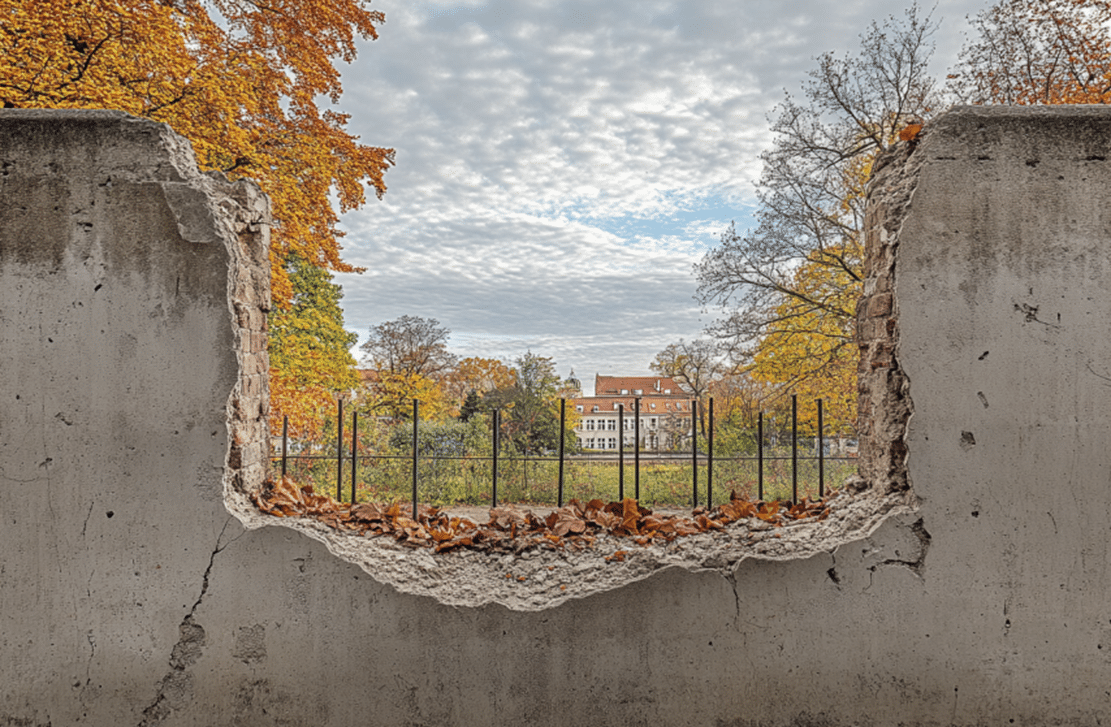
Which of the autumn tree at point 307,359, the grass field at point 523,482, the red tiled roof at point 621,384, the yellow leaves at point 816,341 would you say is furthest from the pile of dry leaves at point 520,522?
the red tiled roof at point 621,384

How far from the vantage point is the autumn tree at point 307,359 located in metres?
7.84

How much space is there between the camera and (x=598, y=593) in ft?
7.64

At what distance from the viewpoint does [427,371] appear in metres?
19.1

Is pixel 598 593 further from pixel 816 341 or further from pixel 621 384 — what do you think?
pixel 621 384

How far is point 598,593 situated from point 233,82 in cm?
690

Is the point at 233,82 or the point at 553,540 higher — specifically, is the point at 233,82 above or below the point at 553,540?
above

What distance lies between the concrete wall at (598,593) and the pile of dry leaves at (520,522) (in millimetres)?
320

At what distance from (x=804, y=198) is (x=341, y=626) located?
12.1m

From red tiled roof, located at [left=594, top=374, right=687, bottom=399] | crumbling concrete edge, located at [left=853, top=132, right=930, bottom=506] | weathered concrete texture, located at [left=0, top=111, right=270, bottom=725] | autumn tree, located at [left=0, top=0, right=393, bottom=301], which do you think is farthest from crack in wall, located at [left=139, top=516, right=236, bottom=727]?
red tiled roof, located at [left=594, top=374, right=687, bottom=399]

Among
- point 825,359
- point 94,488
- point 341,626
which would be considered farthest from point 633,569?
point 825,359

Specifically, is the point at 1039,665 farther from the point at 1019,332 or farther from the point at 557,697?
the point at 557,697

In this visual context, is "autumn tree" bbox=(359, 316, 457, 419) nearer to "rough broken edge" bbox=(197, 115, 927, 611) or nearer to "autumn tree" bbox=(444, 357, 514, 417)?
"autumn tree" bbox=(444, 357, 514, 417)

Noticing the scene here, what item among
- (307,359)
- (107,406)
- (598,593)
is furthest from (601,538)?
(307,359)

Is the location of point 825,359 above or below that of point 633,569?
above
